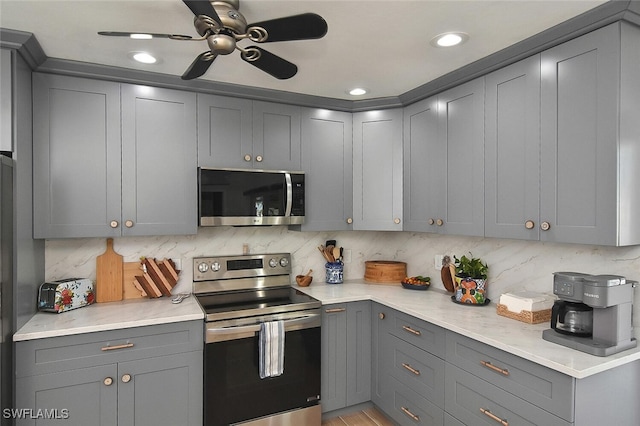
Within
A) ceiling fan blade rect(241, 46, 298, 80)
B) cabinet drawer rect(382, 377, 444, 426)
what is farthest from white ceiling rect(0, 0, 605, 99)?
cabinet drawer rect(382, 377, 444, 426)

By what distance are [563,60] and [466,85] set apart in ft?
2.02

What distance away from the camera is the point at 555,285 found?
68.7 inches

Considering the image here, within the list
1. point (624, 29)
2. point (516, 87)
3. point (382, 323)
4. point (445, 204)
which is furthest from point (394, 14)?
point (382, 323)

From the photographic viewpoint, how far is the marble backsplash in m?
2.02

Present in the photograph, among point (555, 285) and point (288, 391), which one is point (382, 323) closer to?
point (288, 391)

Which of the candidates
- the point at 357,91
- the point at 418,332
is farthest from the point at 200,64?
the point at 418,332

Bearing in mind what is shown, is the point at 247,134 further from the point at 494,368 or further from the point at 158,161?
the point at 494,368

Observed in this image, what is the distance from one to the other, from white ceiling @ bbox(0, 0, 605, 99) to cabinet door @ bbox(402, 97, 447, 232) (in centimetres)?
39

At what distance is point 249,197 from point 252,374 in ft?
3.90

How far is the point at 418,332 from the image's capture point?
7.68 feet

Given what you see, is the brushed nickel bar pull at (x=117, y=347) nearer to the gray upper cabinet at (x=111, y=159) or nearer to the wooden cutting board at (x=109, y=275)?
the wooden cutting board at (x=109, y=275)

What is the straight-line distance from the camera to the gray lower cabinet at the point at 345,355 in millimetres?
2658

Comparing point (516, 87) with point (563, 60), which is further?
point (516, 87)

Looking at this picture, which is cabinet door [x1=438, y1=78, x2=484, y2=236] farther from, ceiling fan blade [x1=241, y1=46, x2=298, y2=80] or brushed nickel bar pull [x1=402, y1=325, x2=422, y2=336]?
ceiling fan blade [x1=241, y1=46, x2=298, y2=80]
